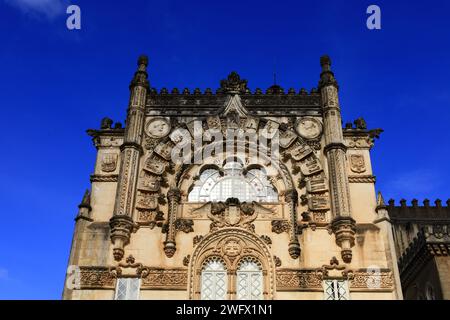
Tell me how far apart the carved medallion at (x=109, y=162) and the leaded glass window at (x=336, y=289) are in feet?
36.0

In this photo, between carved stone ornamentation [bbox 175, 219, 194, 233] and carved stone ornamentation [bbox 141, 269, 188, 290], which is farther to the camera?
carved stone ornamentation [bbox 175, 219, 194, 233]

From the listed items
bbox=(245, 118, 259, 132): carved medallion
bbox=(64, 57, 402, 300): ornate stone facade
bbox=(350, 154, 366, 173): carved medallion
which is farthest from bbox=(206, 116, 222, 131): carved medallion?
bbox=(350, 154, 366, 173): carved medallion

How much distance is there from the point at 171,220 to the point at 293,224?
17.3 ft

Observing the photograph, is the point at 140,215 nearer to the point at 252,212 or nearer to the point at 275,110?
the point at 252,212

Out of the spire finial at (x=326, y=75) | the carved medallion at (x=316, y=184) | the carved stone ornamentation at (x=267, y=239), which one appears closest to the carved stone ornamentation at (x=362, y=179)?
the carved medallion at (x=316, y=184)

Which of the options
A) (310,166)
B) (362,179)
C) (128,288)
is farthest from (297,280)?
(128,288)

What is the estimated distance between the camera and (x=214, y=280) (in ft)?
71.0

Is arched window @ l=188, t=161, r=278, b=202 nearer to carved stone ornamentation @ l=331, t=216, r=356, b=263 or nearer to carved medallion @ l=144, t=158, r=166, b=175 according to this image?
carved medallion @ l=144, t=158, r=166, b=175

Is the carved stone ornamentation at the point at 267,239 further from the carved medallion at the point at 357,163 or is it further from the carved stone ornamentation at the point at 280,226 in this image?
the carved medallion at the point at 357,163

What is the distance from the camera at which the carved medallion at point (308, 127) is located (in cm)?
2544

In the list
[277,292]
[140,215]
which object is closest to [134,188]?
[140,215]

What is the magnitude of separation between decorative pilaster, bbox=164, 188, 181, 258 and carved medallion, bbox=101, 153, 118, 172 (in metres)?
3.16

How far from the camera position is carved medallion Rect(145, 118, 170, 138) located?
1006 inches
